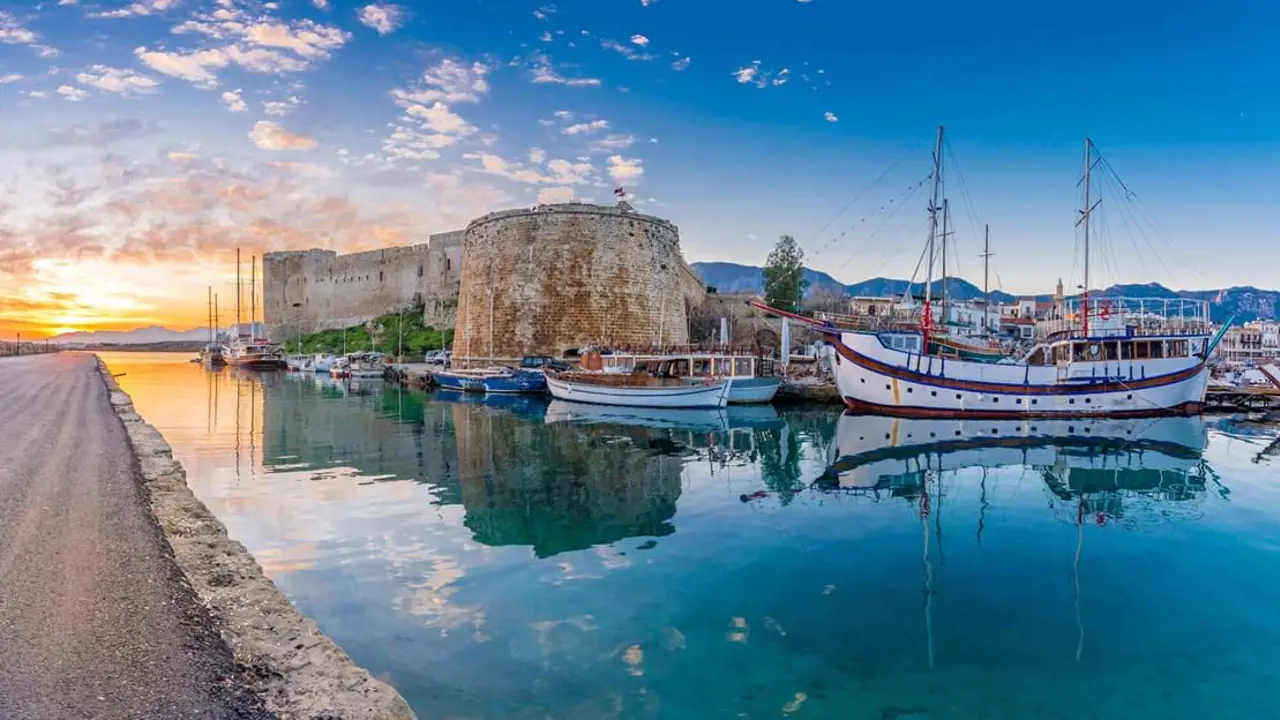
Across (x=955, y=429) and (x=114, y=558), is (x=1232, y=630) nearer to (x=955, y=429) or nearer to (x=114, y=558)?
(x=114, y=558)

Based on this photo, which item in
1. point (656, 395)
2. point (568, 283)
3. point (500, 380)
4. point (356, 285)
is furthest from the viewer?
point (356, 285)

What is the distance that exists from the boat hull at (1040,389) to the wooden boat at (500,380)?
12.9 meters

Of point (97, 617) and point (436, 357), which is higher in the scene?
point (436, 357)

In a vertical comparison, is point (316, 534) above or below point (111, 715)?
below

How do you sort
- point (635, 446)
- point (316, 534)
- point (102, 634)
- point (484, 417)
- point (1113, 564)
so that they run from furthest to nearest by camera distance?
point (484, 417) → point (635, 446) → point (316, 534) → point (1113, 564) → point (102, 634)

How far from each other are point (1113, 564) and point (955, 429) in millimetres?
10763

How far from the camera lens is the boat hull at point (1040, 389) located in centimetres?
1927

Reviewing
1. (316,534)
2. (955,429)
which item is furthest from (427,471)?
(955,429)

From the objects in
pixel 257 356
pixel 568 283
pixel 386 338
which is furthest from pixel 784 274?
pixel 257 356

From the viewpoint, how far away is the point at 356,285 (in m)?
52.1

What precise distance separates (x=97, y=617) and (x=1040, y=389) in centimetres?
2086

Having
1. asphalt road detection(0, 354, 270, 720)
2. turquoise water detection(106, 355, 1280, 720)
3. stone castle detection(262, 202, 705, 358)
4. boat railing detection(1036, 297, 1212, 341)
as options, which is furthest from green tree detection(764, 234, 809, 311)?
asphalt road detection(0, 354, 270, 720)

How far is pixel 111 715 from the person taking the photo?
2746mm

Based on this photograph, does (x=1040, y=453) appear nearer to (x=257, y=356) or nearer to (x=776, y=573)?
(x=776, y=573)
